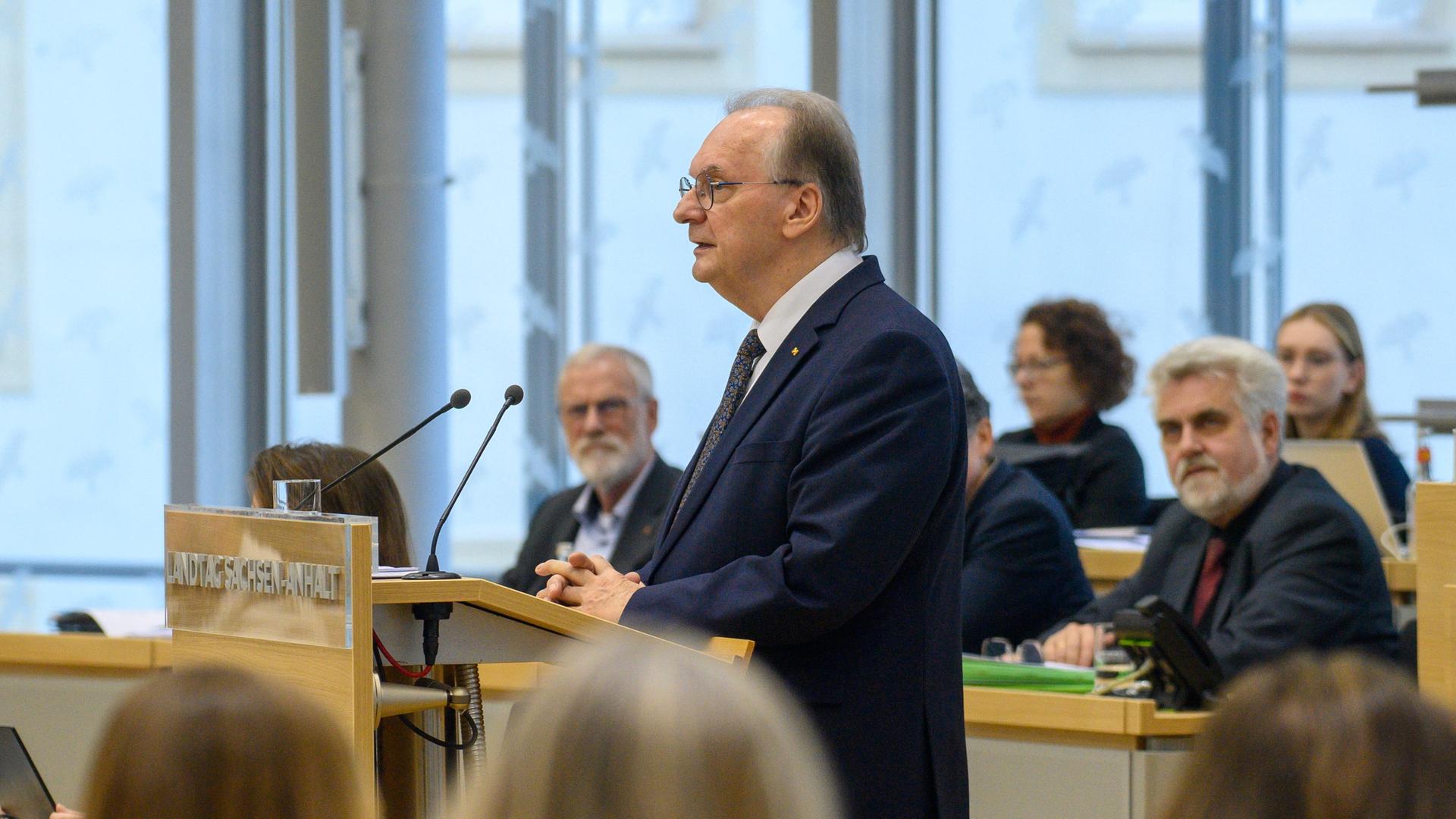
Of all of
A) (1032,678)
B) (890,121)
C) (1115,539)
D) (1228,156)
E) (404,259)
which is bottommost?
(1032,678)

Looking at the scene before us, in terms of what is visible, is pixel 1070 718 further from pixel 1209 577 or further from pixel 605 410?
pixel 605 410

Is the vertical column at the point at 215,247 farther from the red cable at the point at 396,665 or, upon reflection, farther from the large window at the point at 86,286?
the red cable at the point at 396,665

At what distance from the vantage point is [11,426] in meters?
7.18

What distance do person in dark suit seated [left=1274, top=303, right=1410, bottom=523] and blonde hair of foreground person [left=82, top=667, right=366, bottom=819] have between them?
4488 millimetres

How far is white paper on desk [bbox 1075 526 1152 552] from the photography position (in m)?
4.70

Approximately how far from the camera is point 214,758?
1.12 metres

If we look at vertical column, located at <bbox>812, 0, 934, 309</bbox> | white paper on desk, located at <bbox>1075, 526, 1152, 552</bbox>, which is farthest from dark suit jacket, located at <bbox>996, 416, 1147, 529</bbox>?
vertical column, located at <bbox>812, 0, 934, 309</bbox>

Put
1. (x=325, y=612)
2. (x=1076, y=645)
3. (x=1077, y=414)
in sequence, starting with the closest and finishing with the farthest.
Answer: (x=325, y=612)
(x=1076, y=645)
(x=1077, y=414)

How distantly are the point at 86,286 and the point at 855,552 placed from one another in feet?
18.0

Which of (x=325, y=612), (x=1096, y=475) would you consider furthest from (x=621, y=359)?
(x=325, y=612)

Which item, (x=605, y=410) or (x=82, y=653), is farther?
(x=605, y=410)

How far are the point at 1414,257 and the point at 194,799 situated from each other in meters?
6.32

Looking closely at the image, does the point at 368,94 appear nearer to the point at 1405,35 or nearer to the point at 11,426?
the point at 11,426

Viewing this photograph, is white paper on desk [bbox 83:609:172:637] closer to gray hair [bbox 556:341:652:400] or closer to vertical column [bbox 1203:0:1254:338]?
gray hair [bbox 556:341:652:400]
